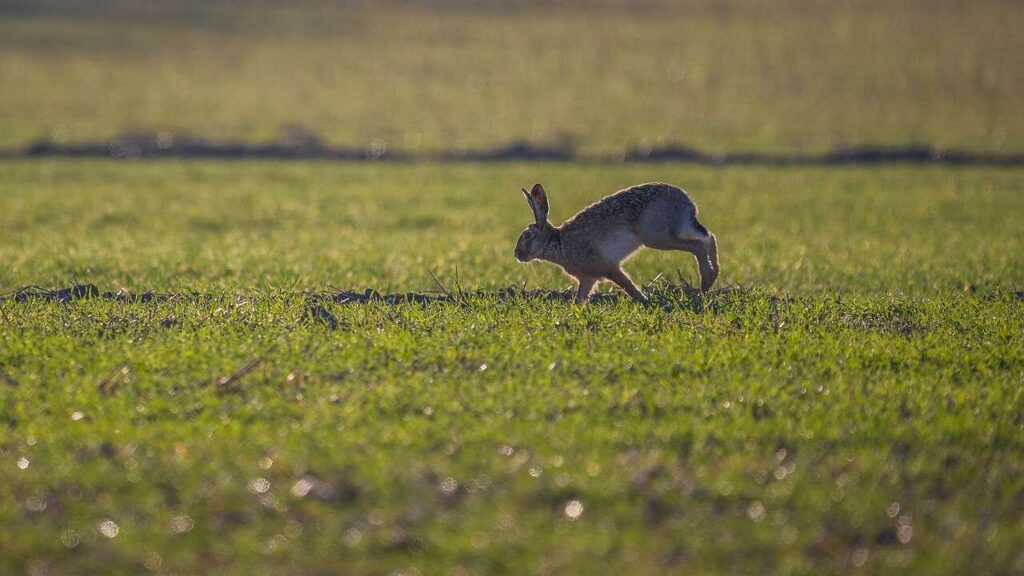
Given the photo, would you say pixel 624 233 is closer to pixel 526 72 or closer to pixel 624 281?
pixel 624 281

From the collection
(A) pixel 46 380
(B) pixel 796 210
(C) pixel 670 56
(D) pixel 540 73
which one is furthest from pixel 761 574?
(C) pixel 670 56

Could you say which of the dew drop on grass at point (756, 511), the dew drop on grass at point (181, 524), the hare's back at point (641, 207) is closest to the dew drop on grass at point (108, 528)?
the dew drop on grass at point (181, 524)

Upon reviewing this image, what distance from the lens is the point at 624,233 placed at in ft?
35.7

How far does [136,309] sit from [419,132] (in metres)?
26.0

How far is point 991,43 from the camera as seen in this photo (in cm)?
5400

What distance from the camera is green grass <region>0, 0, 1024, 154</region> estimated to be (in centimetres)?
3553

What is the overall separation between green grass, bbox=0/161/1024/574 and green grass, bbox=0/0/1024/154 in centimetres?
2079

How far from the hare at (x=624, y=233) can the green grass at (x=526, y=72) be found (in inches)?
783

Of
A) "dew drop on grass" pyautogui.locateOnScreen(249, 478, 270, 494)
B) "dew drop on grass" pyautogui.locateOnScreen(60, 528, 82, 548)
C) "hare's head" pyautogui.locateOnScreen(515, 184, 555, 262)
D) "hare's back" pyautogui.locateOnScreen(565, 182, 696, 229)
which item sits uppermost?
"dew drop on grass" pyautogui.locateOnScreen(60, 528, 82, 548)

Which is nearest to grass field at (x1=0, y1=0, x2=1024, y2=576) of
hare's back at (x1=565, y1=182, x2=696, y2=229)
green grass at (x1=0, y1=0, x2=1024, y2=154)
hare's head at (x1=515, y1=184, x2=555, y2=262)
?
hare's head at (x1=515, y1=184, x2=555, y2=262)

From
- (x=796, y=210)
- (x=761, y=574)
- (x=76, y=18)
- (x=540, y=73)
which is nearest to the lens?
(x=761, y=574)

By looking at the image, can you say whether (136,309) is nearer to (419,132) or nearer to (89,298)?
(89,298)

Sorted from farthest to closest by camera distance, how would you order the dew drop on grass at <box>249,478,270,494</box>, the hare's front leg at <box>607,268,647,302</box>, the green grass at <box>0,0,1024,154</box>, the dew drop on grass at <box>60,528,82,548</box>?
the green grass at <box>0,0,1024,154</box>
the hare's front leg at <box>607,268,647,302</box>
the dew drop on grass at <box>249,478,270,494</box>
the dew drop on grass at <box>60,528,82,548</box>

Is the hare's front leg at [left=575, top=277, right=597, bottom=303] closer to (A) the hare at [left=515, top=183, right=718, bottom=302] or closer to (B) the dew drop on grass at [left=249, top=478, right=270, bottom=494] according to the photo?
(A) the hare at [left=515, top=183, right=718, bottom=302]
